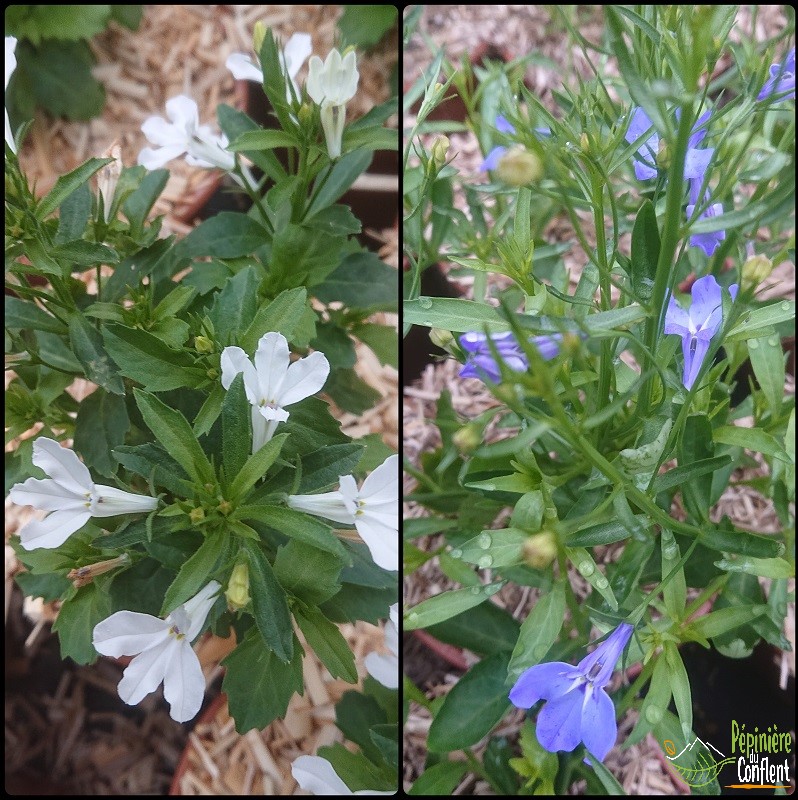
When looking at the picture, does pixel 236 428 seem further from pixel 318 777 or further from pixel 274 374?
pixel 318 777

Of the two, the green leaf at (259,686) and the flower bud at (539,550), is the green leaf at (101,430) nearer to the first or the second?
the green leaf at (259,686)

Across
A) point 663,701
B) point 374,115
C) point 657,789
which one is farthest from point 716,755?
point 374,115

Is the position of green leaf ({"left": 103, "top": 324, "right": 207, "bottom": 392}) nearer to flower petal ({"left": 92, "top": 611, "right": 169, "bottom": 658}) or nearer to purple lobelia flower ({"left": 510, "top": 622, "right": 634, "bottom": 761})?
flower petal ({"left": 92, "top": 611, "right": 169, "bottom": 658})

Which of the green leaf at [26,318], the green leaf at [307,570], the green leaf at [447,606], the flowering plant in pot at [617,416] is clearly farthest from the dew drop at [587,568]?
the green leaf at [26,318]

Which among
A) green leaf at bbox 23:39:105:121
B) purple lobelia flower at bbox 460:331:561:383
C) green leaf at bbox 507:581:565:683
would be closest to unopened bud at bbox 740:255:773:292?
purple lobelia flower at bbox 460:331:561:383

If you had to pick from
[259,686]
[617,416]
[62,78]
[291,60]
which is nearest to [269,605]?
[259,686]

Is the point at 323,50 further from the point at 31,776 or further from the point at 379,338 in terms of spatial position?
the point at 31,776

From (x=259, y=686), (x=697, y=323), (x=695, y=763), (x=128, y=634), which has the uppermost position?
(x=697, y=323)
